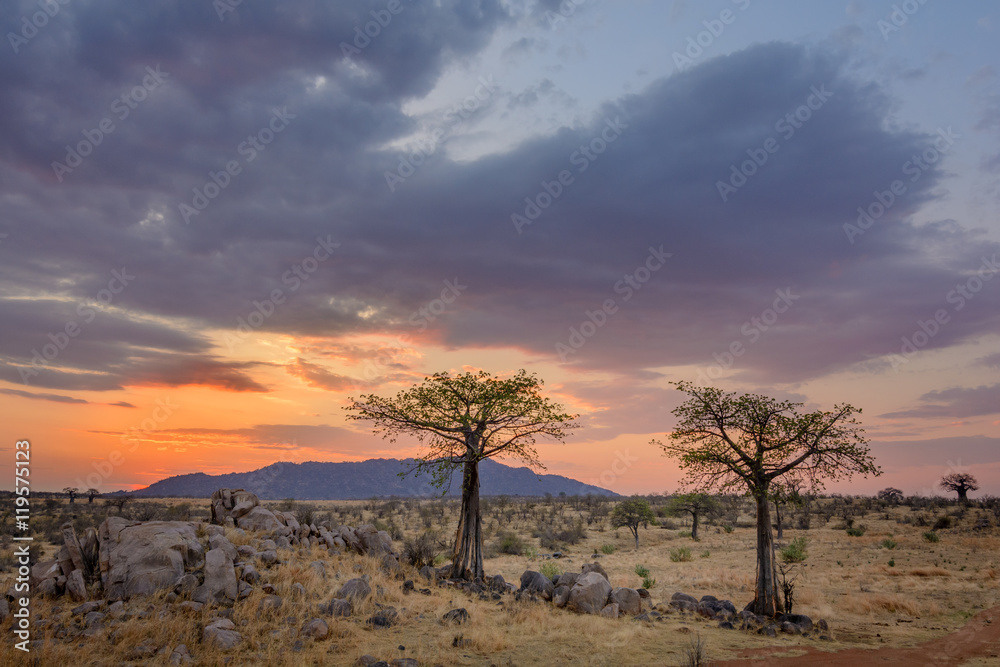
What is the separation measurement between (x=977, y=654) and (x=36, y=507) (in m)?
82.7

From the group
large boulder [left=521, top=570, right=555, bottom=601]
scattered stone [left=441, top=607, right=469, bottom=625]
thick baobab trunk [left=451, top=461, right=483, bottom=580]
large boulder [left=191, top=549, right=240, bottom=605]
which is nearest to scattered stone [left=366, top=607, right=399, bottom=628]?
scattered stone [left=441, top=607, right=469, bottom=625]

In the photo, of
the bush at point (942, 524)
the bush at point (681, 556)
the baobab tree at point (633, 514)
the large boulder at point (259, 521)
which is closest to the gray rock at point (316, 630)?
the large boulder at point (259, 521)

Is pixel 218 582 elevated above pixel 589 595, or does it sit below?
above

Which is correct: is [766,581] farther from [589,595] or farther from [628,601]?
[589,595]

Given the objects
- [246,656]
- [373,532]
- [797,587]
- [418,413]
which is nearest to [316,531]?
[373,532]

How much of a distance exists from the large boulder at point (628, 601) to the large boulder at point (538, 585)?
2896 mm

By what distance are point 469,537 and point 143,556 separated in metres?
14.2

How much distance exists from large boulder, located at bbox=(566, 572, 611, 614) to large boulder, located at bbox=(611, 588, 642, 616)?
1.47 feet

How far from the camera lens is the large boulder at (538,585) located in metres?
24.5

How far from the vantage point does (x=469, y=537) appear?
28016 millimetres

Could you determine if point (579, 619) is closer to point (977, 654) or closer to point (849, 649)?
A: point (849, 649)

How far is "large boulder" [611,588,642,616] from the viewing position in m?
22.7

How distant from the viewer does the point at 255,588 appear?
61.9 ft

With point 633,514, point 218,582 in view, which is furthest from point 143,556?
point 633,514
